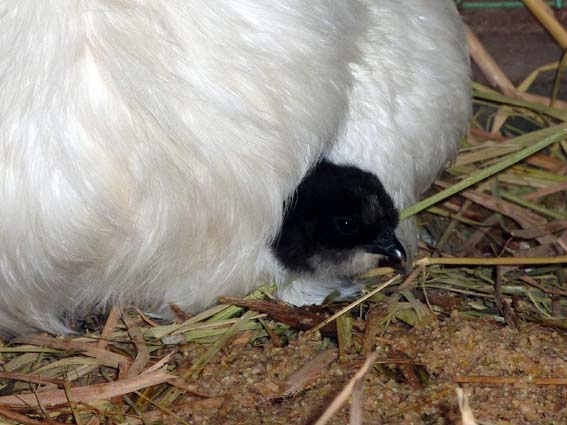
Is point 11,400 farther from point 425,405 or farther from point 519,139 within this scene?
point 519,139

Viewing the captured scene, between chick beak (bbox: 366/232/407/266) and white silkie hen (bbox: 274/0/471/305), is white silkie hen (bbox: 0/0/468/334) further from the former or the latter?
chick beak (bbox: 366/232/407/266)

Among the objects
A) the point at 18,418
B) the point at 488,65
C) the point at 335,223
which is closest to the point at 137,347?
the point at 18,418

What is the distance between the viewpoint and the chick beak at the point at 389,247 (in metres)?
2.66

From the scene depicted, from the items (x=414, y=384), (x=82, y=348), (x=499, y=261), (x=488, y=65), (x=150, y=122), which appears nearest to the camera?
(x=150, y=122)

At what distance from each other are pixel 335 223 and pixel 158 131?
0.74 metres

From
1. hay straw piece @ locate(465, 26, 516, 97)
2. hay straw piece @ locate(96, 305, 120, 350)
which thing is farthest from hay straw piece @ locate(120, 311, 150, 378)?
hay straw piece @ locate(465, 26, 516, 97)

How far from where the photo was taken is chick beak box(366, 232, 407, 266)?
2664 millimetres

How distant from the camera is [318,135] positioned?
227 cm

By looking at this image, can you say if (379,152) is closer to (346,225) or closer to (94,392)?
(346,225)

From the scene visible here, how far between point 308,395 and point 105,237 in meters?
0.64

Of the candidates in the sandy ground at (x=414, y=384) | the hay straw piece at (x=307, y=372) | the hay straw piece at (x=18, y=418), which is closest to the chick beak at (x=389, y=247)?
the sandy ground at (x=414, y=384)

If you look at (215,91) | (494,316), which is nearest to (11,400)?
(215,91)

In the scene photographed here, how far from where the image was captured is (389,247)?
2668 mm

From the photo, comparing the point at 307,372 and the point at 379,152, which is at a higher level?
the point at 379,152
